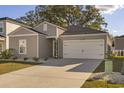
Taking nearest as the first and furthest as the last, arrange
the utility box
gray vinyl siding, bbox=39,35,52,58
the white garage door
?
1. the utility box
2. the white garage door
3. gray vinyl siding, bbox=39,35,52,58

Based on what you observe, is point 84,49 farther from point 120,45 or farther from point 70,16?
point 70,16

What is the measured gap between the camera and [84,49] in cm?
2244

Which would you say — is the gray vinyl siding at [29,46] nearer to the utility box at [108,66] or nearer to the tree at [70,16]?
the utility box at [108,66]

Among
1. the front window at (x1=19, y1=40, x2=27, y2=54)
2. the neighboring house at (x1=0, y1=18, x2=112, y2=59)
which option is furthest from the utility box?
the front window at (x1=19, y1=40, x2=27, y2=54)

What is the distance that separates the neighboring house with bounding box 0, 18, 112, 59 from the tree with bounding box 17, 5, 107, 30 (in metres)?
14.3

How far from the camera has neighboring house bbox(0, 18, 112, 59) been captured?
2183 centimetres

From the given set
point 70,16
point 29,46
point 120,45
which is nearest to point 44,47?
point 29,46

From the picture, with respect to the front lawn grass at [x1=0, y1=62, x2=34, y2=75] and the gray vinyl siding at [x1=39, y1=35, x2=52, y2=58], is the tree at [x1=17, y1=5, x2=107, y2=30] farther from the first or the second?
the front lawn grass at [x1=0, y1=62, x2=34, y2=75]

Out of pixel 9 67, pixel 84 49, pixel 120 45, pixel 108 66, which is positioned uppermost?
pixel 120 45

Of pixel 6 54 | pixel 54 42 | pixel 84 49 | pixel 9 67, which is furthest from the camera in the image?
pixel 54 42

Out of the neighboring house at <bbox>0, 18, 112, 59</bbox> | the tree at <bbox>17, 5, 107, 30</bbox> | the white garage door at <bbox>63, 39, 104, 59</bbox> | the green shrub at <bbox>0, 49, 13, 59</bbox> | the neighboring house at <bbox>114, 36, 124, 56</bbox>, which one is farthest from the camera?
the tree at <bbox>17, 5, 107, 30</bbox>

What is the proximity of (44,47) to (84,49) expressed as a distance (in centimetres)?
493
